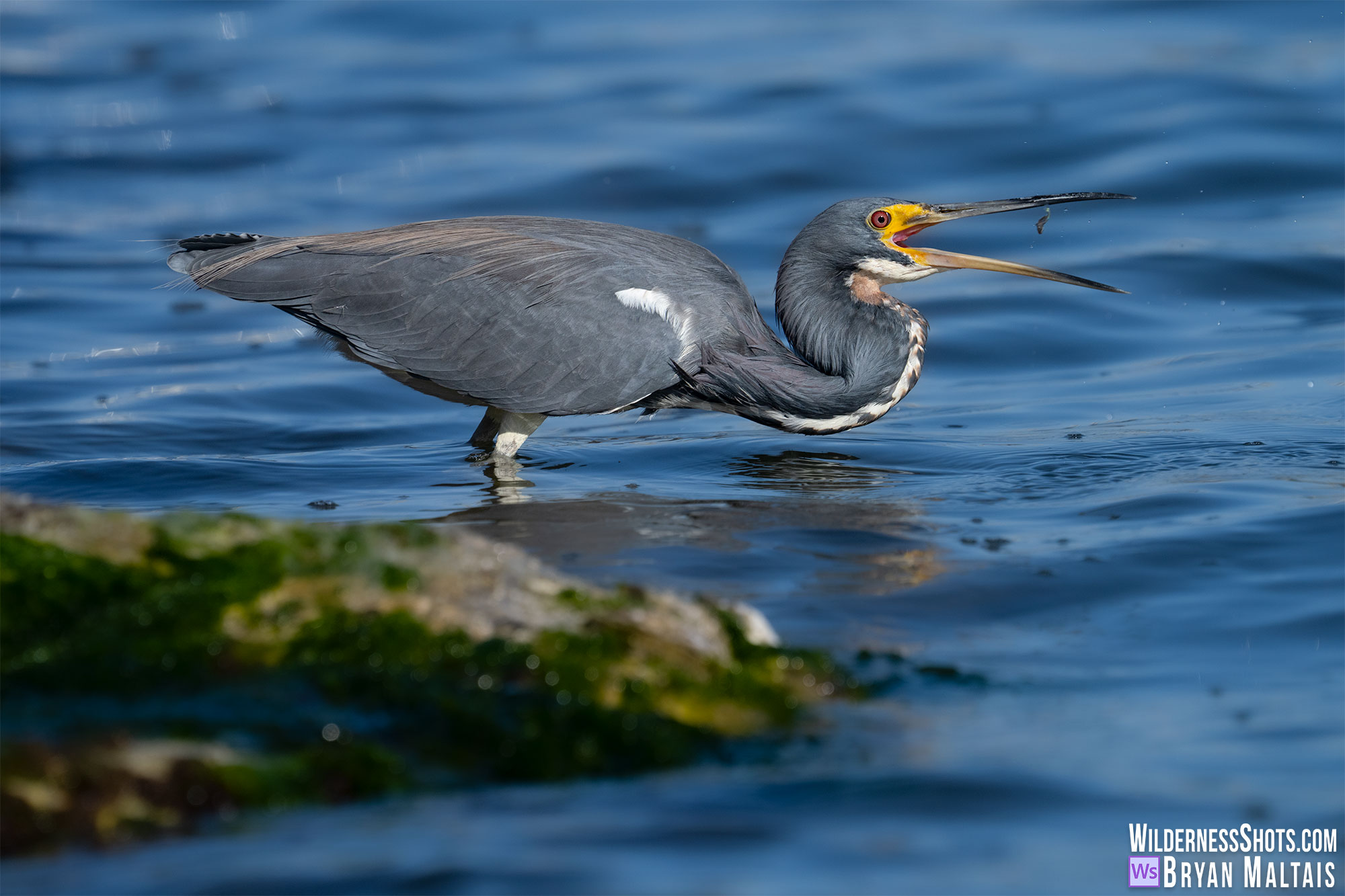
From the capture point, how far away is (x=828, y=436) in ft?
26.2

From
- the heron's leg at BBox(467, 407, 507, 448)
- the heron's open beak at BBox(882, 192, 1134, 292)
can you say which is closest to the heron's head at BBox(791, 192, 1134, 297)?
the heron's open beak at BBox(882, 192, 1134, 292)

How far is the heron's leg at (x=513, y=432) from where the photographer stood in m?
7.36

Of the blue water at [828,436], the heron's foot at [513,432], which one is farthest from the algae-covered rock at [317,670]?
the heron's foot at [513,432]

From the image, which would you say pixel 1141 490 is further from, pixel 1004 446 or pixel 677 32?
pixel 677 32

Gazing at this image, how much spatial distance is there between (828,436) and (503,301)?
184cm

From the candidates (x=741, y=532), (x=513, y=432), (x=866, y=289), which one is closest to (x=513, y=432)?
(x=513, y=432)

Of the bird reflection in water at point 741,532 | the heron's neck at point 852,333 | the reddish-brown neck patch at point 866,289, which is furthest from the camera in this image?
the reddish-brown neck patch at point 866,289

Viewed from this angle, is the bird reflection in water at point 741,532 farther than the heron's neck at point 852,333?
No

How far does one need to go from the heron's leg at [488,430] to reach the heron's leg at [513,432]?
207 mm

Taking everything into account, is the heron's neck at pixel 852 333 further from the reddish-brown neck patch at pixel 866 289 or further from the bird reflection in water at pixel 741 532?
the bird reflection in water at pixel 741 532

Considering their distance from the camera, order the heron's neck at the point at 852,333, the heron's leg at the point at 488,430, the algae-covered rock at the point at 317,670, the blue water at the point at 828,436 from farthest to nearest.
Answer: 1. the heron's leg at the point at 488,430
2. the heron's neck at the point at 852,333
3. the blue water at the point at 828,436
4. the algae-covered rock at the point at 317,670

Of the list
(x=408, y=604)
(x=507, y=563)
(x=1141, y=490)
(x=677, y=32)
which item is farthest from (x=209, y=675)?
(x=677, y=32)

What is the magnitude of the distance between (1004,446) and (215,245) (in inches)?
149

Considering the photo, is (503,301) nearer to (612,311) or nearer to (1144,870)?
(612,311)
